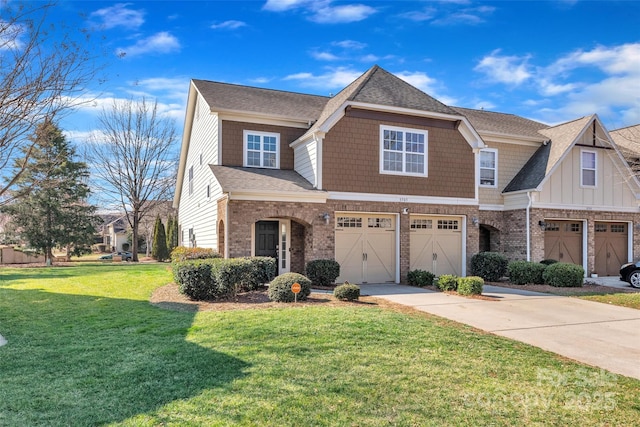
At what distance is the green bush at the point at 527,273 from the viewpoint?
15.5 meters

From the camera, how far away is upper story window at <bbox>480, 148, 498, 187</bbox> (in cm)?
1981

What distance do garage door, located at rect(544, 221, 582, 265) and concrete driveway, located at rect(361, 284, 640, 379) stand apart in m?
6.97

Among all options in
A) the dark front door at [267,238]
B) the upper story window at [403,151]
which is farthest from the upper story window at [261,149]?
the upper story window at [403,151]

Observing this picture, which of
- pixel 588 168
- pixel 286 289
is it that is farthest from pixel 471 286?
pixel 588 168

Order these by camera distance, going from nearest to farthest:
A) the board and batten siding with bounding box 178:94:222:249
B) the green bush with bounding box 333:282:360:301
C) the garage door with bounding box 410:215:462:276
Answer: the green bush with bounding box 333:282:360:301
the board and batten siding with bounding box 178:94:222:249
the garage door with bounding box 410:215:462:276

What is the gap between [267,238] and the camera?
15.6 metres

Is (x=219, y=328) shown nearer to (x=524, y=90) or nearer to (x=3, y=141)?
(x=3, y=141)

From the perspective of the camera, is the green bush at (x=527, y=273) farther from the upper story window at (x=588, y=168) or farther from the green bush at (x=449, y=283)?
the upper story window at (x=588, y=168)

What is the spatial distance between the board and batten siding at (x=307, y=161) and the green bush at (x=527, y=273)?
7927mm

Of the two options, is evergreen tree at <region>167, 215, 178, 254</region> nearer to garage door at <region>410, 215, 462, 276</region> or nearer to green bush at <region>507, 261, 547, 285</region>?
garage door at <region>410, 215, 462, 276</region>

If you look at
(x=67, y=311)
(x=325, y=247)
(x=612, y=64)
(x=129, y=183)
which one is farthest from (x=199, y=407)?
(x=129, y=183)

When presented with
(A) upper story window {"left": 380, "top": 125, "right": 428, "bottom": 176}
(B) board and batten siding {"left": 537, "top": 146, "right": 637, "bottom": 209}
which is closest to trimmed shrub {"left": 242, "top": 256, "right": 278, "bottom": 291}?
(A) upper story window {"left": 380, "top": 125, "right": 428, "bottom": 176}

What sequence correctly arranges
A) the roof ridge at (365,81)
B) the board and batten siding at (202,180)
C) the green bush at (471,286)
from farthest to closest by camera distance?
1. the board and batten siding at (202,180)
2. the roof ridge at (365,81)
3. the green bush at (471,286)

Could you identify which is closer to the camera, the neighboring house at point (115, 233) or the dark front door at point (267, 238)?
the dark front door at point (267, 238)
